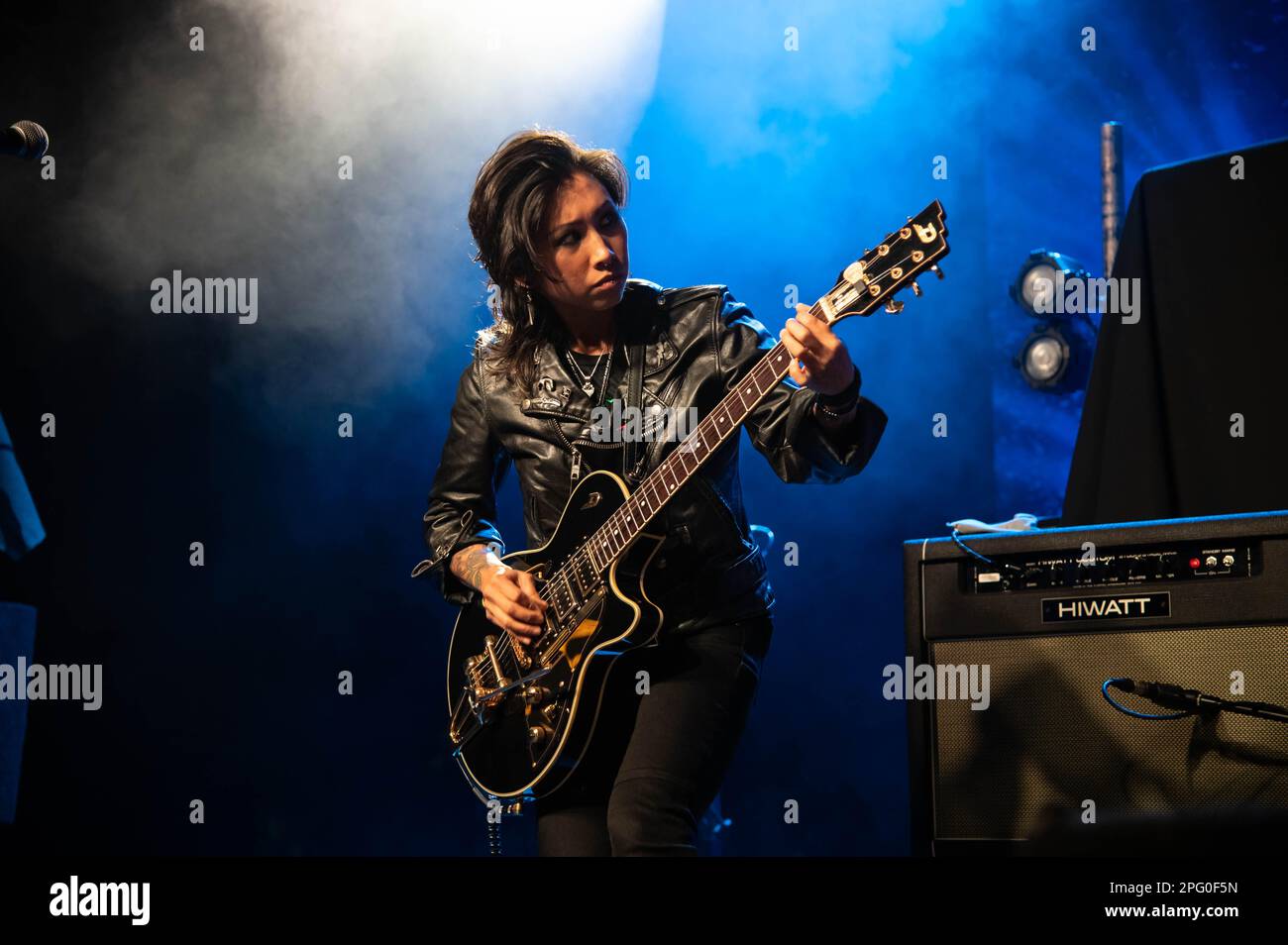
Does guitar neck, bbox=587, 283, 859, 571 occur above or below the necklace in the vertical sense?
below

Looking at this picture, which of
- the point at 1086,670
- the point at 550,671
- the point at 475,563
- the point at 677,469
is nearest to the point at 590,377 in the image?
the point at 677,469

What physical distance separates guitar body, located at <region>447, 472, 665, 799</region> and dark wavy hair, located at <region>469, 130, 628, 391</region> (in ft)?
1.28

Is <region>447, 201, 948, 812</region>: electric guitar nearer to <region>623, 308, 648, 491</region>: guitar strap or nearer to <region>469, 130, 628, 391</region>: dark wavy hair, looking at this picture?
<region>623, 308, 648, 491</region>: guitar strap

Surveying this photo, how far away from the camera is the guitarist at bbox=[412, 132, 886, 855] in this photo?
236cm

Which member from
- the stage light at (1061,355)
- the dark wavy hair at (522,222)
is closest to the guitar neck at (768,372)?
the dark wavy hair at (522,222)

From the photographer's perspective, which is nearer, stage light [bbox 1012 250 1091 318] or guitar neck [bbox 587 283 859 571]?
guitar neck [bbox 587 283 859 571]

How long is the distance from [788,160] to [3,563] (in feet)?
10.9

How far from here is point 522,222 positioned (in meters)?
2.76

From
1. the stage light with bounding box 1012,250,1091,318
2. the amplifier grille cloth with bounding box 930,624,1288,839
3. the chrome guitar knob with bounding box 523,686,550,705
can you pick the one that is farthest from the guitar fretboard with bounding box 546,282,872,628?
the stage light with bounding box 1012,250,1091,318

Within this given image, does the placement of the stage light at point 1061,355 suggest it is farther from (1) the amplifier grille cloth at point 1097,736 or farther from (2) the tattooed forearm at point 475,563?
(2) the tattooed forearm at point 475,563

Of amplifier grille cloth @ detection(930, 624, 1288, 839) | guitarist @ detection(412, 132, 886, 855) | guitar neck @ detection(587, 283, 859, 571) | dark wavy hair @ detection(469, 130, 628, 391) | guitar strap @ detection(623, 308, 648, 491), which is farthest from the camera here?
dark wavy hair @ detection(469, 130, 628, 391)

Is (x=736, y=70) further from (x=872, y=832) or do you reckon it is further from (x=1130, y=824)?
(x=1130, y=824)

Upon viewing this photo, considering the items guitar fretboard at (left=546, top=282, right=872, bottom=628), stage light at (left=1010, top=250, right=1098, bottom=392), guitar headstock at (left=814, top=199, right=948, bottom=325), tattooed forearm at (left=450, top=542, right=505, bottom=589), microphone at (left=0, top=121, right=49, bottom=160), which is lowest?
tattooed forearm at (left=450, top=542, right=505, bottom=589)
